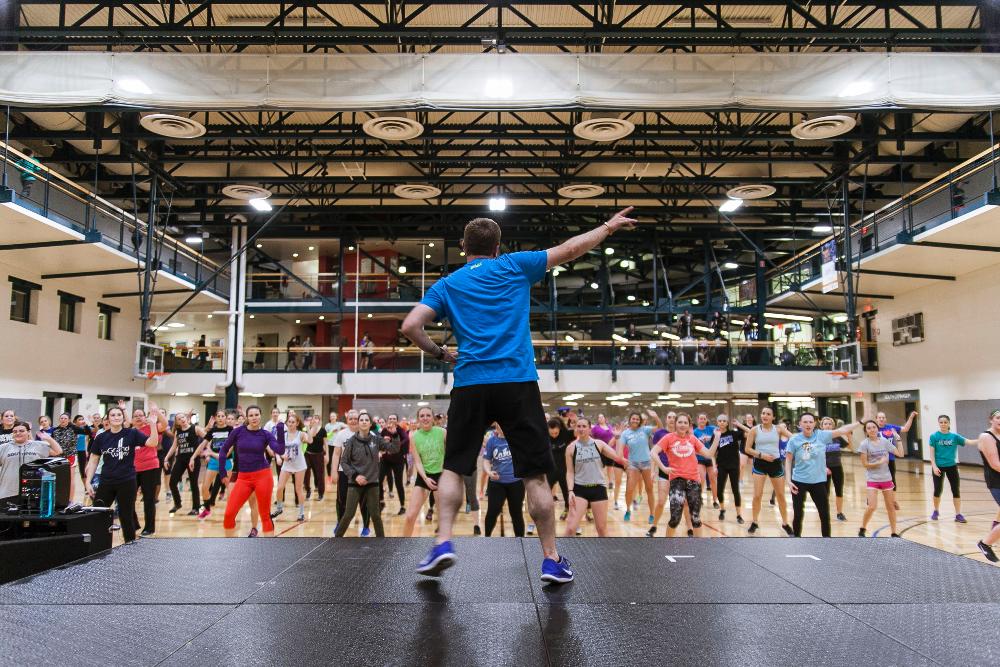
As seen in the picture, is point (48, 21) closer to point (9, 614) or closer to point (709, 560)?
point (9, 614)

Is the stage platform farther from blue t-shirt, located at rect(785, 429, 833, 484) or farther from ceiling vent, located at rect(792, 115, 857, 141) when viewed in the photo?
ceiling vent, located at rect(792, 115, 857, 141)

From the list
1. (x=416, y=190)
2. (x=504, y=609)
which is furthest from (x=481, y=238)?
(x=416, y=190)

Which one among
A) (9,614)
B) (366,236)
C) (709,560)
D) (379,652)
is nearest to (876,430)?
(709,560)

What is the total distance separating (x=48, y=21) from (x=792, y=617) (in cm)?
1791

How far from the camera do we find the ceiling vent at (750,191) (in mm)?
19391

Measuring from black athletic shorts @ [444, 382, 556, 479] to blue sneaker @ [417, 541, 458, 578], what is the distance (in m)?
0.38

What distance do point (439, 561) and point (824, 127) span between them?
48.5 ft

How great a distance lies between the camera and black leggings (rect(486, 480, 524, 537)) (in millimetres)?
7941

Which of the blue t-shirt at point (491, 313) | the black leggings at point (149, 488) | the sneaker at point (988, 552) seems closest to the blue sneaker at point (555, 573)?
the blue t-shirt at point (491, 313)

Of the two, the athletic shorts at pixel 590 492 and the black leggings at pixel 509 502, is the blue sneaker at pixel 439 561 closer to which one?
the black leggings at pixel 509 502

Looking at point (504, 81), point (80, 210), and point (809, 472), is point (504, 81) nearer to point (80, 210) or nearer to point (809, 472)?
point (809, 472)

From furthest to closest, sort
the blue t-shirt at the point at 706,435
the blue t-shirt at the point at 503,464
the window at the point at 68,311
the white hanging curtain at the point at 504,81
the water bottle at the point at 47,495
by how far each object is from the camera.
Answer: the window at the point at 68,311 < the blue t-shirt at the point at 706,435 < the white hanging curtain at the point at 504,81 < the blue t-shirt at the point at 503,464 < the water bottle at the point at 47,495

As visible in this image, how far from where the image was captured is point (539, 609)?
2.72 meters

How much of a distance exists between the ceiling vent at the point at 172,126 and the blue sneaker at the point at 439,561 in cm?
1327
